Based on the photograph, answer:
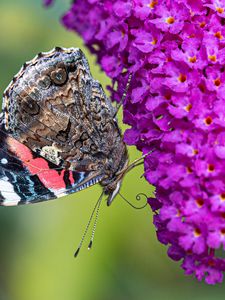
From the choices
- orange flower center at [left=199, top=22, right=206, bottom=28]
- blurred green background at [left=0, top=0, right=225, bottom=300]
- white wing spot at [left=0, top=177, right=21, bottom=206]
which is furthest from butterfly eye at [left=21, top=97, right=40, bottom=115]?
blurred green background at [left=0, top=0, right=225, bottom=300]

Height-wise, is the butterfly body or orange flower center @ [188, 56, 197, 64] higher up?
orange flower center @ [188, 56, 197, 64]

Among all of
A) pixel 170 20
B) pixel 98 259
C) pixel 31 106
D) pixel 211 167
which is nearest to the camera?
pixel 211 167

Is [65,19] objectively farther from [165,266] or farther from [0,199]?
[165,266]

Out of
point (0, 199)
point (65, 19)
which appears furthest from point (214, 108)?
point (65, 19)

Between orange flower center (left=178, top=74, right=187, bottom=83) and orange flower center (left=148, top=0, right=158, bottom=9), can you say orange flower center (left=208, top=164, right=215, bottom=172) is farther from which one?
orange flower center (left=148, top=0, right=158, bottom=9)

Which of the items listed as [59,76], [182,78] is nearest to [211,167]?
[182,78]

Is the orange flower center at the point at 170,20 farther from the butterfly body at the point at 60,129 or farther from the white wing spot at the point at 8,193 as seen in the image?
the white wing spot at the point at 8,193

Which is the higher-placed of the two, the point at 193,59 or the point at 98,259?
the point at 193,59

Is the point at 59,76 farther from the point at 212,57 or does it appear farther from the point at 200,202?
the point at 200,202
